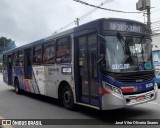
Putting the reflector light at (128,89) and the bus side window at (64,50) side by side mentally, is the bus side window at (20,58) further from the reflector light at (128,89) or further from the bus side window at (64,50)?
the reflector light at (128,89)

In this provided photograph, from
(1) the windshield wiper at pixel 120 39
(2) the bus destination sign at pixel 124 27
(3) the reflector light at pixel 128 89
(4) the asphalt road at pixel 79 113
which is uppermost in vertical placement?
(2) the bus destination sign at pixel 124 27

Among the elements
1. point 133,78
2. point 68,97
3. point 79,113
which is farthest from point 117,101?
point 68,97

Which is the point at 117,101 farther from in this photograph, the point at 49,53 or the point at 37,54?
the point at 37,54

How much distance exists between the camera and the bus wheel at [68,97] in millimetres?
10312

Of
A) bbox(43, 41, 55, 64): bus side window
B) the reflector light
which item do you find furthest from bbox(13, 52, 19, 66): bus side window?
the reflector light

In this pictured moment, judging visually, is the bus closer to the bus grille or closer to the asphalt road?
the bus grille

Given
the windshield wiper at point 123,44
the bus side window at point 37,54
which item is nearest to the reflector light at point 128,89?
the windshield wiper at point 123,44

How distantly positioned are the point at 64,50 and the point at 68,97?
5.73 feet

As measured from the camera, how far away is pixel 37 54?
13477mm

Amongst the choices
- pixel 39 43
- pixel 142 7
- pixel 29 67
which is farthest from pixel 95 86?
pixel 142 7

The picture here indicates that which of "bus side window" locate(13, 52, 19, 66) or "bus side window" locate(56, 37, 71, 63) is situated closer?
"bus side window" locate(56, 37, 71, 63)

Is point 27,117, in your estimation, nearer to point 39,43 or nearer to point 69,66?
point 69,66

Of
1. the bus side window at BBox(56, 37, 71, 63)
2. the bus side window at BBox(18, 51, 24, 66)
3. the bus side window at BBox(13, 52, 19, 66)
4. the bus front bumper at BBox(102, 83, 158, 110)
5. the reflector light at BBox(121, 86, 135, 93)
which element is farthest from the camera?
the bus side window at BBox(13, 52, 19, 66)

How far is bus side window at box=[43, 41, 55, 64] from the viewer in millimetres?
11684
